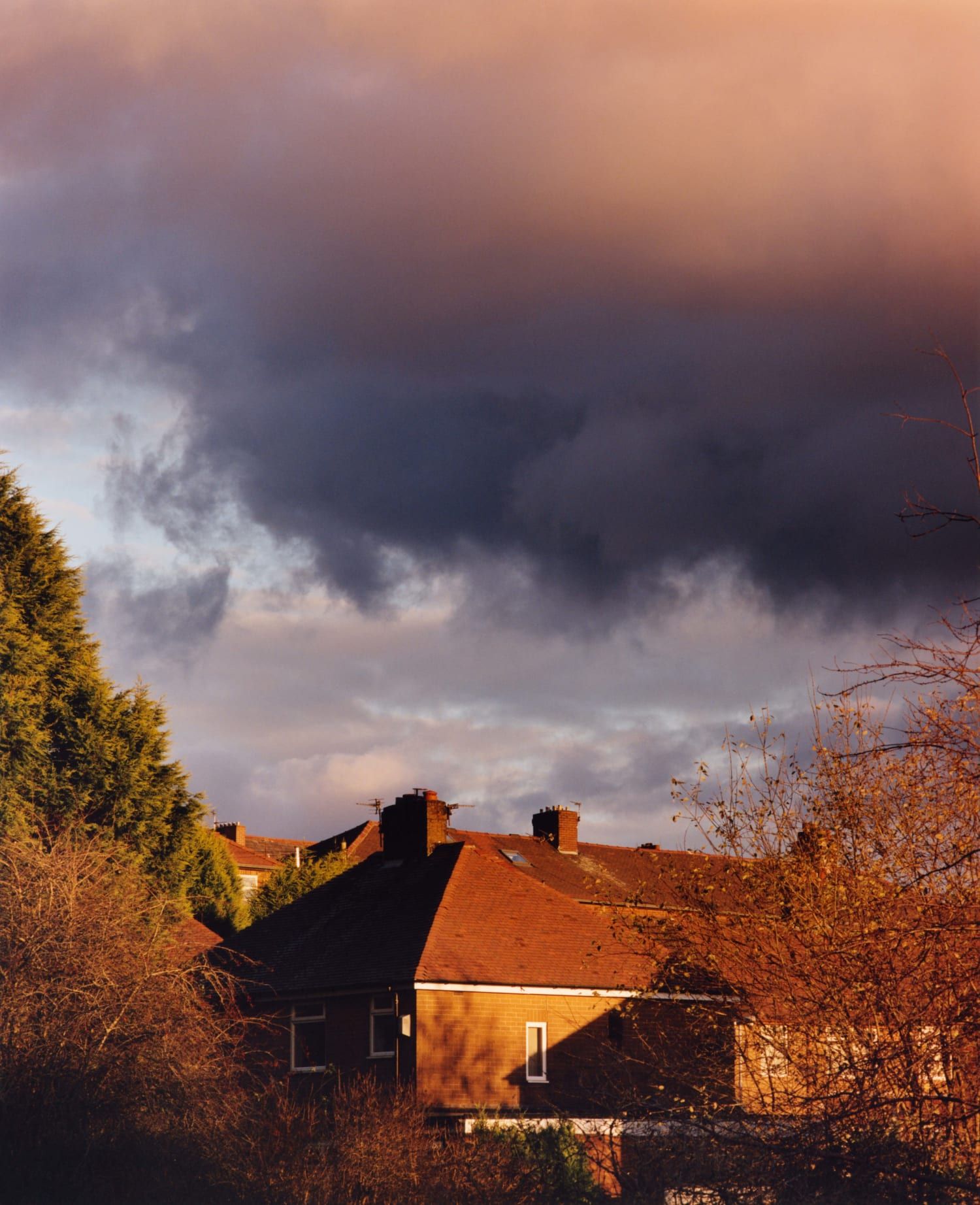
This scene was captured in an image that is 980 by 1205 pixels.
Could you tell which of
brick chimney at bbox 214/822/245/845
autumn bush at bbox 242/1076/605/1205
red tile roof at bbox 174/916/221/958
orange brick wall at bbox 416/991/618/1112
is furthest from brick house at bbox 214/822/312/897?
autumn bush at bbox 242/1076/605/1205

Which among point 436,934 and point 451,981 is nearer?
point 451,981

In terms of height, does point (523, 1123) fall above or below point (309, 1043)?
below

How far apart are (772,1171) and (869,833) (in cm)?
495

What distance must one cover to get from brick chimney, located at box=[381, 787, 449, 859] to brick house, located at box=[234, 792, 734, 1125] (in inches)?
1.7

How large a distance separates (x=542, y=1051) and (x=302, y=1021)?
218 inches

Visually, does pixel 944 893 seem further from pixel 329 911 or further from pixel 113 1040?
pixel 329 911

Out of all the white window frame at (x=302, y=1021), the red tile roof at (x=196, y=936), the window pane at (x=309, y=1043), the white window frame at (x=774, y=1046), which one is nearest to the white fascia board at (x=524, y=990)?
the white window frame at (x=302, y=1021)

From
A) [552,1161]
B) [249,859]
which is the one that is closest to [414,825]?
[552,1161]

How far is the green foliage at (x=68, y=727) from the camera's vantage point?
30844 mm

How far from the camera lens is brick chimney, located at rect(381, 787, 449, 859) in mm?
33188

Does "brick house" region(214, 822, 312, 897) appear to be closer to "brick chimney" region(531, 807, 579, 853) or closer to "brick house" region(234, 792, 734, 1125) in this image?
"brick chimney" region(531, 807, 579, 853)

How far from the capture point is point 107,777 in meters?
31.8

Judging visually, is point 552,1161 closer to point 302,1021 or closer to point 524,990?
point 524,990

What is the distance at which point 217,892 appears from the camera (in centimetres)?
4212
